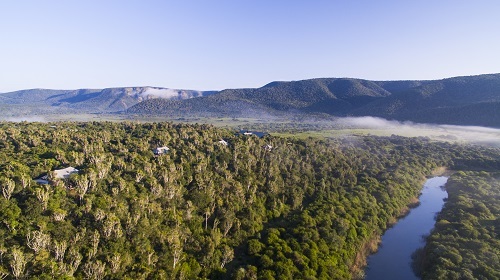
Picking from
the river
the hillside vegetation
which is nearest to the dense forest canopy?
the river

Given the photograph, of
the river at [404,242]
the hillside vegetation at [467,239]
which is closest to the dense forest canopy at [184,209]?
the river at [404,242]

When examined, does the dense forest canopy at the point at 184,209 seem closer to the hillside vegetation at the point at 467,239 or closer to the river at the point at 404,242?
the river at the point at 404,242

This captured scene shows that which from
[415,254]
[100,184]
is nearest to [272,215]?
[415,254]

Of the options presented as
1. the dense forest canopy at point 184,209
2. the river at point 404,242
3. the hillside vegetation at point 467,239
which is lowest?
the river at point 404,242

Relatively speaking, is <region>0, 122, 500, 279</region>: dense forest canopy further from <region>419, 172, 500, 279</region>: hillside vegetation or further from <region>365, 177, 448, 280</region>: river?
<region>419, 172, 500, 279</region>: hillside vegetation

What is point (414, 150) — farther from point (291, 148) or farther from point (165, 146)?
point (165, 146)

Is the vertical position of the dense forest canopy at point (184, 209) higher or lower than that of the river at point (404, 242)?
higher
